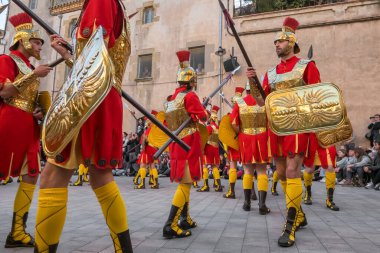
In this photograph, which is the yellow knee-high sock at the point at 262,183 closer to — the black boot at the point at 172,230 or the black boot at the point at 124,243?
the black boot at the point at 172,230

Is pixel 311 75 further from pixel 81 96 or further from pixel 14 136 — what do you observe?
pixel 14 136

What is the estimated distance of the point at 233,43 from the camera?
16.9m

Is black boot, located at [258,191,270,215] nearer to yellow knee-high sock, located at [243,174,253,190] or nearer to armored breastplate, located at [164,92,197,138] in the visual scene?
yellow knee-high sock, located at [243,174,253,190]

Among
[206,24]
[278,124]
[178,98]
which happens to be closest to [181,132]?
[178,98]

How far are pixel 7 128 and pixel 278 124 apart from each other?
273 centimetres

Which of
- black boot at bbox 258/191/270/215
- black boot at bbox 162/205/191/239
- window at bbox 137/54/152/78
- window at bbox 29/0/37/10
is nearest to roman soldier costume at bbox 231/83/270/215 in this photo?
black boot at bbox 258/191/270/215

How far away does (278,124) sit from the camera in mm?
3625

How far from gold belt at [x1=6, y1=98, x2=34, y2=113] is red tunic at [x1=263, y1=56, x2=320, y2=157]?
268 cm

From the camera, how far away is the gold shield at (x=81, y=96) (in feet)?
6.03

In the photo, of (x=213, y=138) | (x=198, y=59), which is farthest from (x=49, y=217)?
(x=198, y=59)

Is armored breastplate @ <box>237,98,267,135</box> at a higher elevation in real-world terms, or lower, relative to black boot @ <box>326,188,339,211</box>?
higher

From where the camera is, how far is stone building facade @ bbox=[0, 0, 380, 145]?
14.3 metres

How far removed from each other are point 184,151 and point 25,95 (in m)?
1.78

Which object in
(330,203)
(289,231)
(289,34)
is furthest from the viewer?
(330,203)
